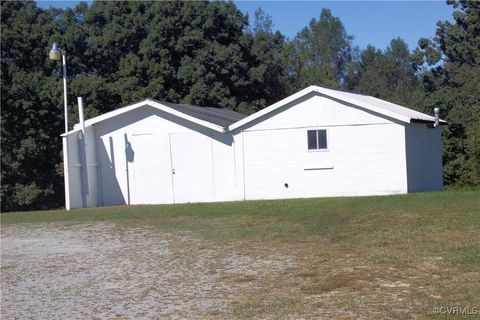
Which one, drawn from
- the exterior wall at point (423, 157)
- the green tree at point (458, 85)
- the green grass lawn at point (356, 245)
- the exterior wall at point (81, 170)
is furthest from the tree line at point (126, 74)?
the green grass lawn at point (356, 245)

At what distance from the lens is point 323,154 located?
71.1ft

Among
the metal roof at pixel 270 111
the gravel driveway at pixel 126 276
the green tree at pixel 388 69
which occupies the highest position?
the green tree at pixel 388 69

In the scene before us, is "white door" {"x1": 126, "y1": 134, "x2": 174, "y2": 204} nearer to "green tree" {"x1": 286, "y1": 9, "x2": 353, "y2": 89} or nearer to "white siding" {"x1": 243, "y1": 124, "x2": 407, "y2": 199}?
"white siding" {"x1": 243, "y1": 124, "x2": 407, "y2": 199}

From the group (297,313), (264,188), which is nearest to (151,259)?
(297,313)

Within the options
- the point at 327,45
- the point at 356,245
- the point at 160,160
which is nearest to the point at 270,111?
the point at 160,160

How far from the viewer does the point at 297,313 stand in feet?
23.4

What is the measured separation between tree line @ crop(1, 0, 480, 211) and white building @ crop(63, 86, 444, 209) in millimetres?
8731

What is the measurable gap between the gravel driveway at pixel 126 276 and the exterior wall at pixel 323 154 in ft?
28.9

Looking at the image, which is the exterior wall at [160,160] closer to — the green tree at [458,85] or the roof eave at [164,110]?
the roof eave at [164,110]

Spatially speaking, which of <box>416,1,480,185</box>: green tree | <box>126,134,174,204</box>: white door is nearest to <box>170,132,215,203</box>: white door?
<box>126,134,174,204</box>: white door

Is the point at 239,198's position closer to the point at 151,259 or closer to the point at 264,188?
the point at 264,188

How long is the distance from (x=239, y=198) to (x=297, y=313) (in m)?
15.5

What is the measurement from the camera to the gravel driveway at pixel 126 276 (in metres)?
7.77

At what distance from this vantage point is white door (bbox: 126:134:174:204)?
23094 millimetres
